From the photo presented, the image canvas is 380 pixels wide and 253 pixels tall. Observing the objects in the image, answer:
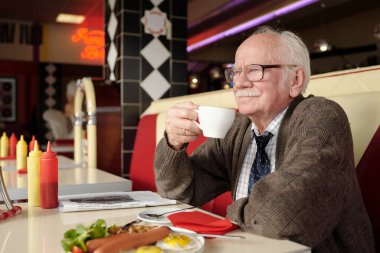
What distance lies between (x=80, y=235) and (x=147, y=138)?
2.37m

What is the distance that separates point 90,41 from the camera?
31.0 ft

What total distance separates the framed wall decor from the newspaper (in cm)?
958

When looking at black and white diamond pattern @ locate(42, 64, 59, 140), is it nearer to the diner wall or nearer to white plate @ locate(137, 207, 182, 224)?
the diner wall

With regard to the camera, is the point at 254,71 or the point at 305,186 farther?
the point at 254,71

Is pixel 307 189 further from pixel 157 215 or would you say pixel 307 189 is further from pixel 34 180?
pixel 34 180

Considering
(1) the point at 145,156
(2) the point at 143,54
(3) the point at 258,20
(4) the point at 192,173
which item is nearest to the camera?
(4) the point at 192,173

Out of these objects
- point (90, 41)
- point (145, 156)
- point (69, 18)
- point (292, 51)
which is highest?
point (69, 18)

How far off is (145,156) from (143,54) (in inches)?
52.5

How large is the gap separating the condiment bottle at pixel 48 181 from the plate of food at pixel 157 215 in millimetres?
314

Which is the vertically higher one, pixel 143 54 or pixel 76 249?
pixel 143 54

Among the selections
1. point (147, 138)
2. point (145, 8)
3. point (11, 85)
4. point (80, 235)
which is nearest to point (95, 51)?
point (11, 85)

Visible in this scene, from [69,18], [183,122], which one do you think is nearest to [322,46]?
[69,18]

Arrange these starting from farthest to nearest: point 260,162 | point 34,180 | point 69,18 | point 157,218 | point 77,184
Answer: point 69,18
point 77,184
point 260,162
point 34,180
point 157,218

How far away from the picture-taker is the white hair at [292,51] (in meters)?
1.49
